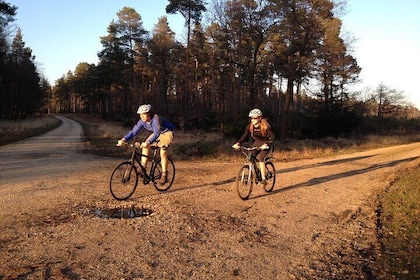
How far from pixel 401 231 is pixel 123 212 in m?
4.98

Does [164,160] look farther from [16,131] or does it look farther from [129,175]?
[16,131]

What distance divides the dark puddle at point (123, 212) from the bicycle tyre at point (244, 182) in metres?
2.19

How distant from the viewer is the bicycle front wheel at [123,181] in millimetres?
7598

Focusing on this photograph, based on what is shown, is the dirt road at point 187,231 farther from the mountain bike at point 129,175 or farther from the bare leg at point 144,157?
the bare leg at point 144,157

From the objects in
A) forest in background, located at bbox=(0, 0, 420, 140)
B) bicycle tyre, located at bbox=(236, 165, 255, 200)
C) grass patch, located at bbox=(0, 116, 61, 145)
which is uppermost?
forest in background, located at bbox=(0, 0, 420, 140)

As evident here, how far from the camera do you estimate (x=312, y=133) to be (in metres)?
32.8

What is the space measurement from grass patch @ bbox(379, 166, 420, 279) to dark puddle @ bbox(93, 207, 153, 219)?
4075mm

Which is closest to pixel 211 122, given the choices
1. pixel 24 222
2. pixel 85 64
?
pixel 24 222

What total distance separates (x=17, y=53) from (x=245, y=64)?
127 ft

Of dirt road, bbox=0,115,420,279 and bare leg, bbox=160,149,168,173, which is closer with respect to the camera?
dirt road, bbox=0,115,420,279

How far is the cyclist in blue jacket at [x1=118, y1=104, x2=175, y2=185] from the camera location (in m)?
7.93

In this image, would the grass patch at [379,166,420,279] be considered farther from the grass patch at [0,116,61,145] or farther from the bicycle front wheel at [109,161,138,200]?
the grass patch at [0,116,61,145]

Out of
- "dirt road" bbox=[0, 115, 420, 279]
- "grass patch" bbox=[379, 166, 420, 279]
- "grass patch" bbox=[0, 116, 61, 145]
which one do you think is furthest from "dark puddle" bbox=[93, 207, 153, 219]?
"grass patch" bbox=[0, 116, 61, 145]

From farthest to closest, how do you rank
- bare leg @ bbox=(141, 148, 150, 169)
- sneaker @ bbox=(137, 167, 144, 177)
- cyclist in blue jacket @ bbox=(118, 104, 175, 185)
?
bare leg @ bbox=(141, 148, 150, 169) < sneaker @ bbox=(137, 167, 144, 177) < cyclist in blue jacket @ bbox=(118, 104, 175, 185)
